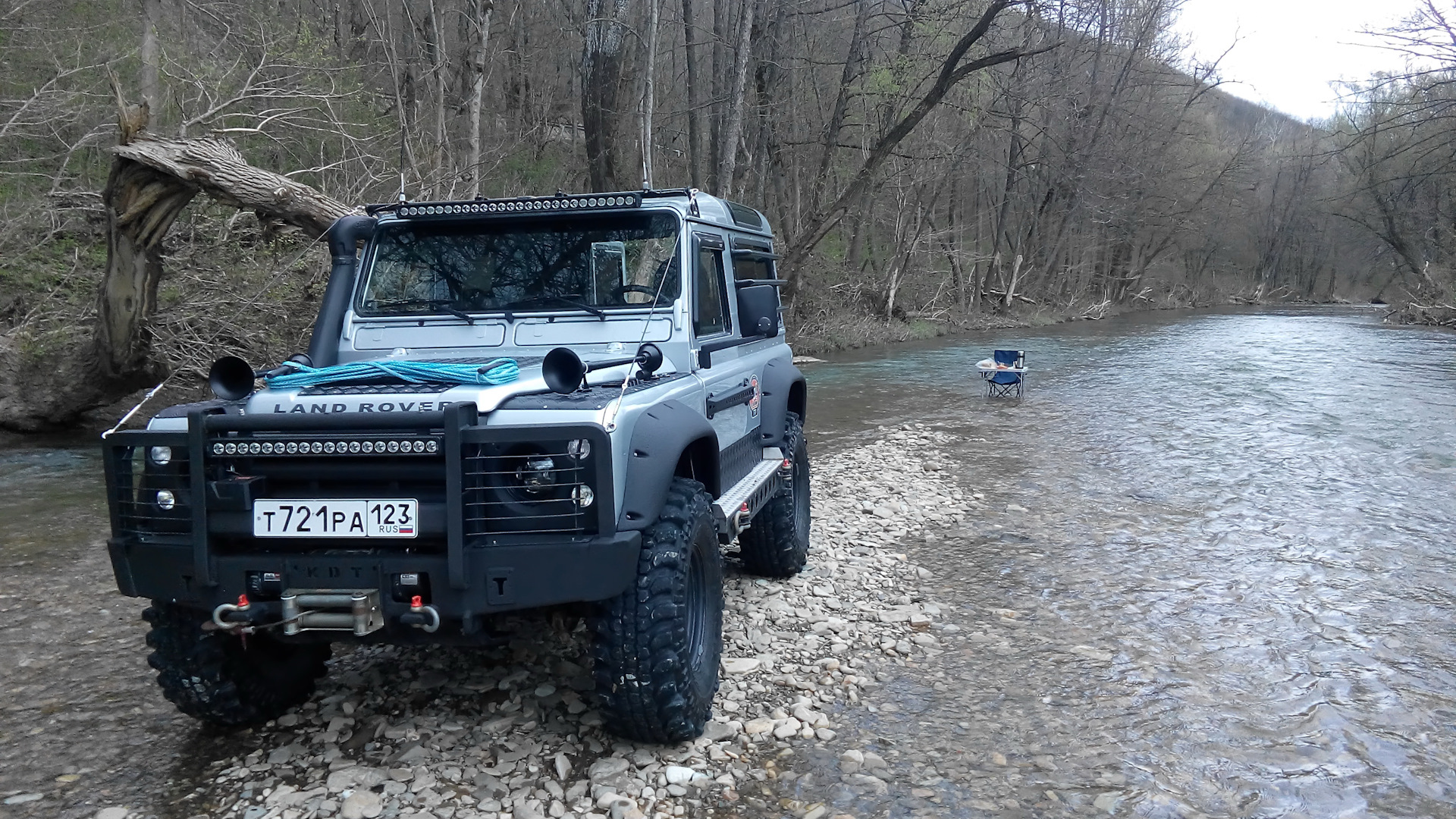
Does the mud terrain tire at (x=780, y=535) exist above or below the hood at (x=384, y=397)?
below

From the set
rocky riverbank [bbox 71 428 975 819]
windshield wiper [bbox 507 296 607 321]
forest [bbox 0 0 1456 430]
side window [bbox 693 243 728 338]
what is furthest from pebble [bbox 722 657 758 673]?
forest [bbox 0 0 1456 430]

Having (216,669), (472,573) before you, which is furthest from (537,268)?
(216,669)

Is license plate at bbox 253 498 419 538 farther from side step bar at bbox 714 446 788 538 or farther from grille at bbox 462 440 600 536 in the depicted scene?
side step bar at bbox 714 446 788 538

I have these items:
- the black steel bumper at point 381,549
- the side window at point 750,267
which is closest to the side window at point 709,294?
the side window at point 750,267

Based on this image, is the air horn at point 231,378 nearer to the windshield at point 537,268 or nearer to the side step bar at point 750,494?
the windshield at point 537,268

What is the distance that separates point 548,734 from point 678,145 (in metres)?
25.2

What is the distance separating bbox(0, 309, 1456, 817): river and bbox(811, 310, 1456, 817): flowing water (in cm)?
2

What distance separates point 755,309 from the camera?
5.30 meters

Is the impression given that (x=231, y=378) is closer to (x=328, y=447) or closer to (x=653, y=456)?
(x=328, y=447)

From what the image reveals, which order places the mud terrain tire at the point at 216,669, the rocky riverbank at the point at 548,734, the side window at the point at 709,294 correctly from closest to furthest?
the rocky riverbank at the point at 548,734, the mud terrain tire at the point at 216,669, the side window at the point at 709,294

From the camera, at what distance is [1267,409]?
1440cm

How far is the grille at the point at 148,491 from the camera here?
341 cm

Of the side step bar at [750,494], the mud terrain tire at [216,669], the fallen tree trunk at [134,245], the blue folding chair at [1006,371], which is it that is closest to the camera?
the mud terrain tire at [216,669]

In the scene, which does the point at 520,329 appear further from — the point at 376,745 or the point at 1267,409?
the point at 1267,409
